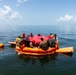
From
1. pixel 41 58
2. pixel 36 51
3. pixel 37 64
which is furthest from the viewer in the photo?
pixel 36 51

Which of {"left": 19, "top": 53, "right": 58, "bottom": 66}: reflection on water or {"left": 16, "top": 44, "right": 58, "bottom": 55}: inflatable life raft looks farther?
{"left": 16, "top": 44, "right": 58, "bottom": 55}: inflatable life raft

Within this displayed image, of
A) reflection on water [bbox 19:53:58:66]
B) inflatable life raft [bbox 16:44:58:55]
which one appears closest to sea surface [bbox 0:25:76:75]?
reflection on water [bbox 19:53:58:66]

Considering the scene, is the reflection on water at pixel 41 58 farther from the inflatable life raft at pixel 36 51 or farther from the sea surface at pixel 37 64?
the inflatable life raft at pixel 36 51

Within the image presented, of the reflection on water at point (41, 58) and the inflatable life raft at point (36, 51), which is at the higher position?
the inflatable life raft at point (36, 51)

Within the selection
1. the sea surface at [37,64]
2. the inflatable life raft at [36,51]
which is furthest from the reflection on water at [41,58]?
the inflatable life raft at [36,51]

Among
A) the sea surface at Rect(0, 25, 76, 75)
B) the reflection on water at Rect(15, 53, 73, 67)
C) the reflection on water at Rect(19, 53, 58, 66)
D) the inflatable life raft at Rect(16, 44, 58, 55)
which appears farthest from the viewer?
the inflatable life raft at Rect(16, 44, 58, 55)

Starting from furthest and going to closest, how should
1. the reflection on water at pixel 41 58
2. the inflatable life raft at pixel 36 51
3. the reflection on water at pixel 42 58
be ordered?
the inflatable life raft at pixel 36 51 < the reflection on water at pixel 41 58 < the reflection on water at pixel 42 58

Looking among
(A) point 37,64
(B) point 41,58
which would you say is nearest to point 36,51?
(B) point 41,58

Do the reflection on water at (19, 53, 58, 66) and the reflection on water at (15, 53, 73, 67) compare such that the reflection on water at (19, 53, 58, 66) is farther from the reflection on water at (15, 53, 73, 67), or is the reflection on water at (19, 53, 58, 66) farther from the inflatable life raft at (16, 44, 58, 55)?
the inflatable life raft at (16, 44, 58, 55)

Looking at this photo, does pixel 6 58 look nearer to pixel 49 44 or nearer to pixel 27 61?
pixel 27 61

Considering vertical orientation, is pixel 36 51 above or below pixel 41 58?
above

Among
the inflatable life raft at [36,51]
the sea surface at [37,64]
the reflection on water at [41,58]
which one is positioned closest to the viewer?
the sea surface at [37,64]

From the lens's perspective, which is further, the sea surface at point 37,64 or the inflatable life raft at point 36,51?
the inflatable life raft at point 36,51

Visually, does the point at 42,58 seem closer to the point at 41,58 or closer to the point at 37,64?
the point at 41,58
